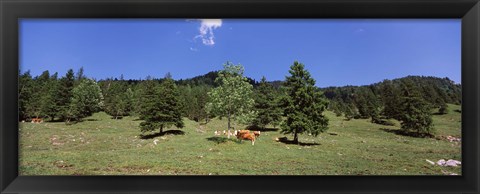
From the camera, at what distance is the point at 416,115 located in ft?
11.3

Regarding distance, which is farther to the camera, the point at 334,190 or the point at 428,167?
the point at 428,167

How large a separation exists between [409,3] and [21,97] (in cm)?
359

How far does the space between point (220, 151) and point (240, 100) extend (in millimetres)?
675

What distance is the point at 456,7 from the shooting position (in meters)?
2.54

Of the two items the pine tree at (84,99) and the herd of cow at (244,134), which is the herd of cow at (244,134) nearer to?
the herd of cow at (244,134)

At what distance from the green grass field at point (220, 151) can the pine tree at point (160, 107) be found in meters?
0.10

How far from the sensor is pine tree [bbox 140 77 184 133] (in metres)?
3.38

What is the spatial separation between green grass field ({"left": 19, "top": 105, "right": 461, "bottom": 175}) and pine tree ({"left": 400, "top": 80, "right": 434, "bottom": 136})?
0.37 feet

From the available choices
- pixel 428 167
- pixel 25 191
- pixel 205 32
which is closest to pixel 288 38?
pixel 205 32

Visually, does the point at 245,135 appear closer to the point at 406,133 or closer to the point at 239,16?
the point at 239,16

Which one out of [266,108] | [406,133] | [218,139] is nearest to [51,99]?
[218,139]

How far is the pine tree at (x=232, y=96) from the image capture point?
3.31 metres
